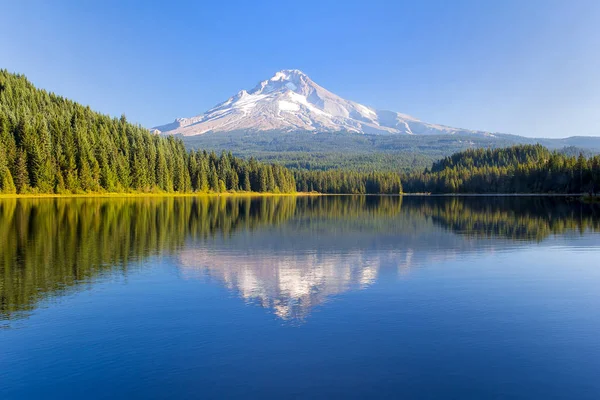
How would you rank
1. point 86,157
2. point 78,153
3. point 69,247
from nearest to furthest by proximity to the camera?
point 69,247 < point 78,153 < point 86,157

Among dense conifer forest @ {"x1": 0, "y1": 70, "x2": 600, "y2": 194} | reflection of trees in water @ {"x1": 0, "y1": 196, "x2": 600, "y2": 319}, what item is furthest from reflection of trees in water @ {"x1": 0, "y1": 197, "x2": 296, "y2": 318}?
dense conifer forest @ {"x1": 0, "y1": 70, "x2": 600, "y2": 194}

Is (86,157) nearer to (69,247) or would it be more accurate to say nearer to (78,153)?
(78,153)

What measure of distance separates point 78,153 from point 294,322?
133104 millimetres

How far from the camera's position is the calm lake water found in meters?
12.4

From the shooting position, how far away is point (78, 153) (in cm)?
13250

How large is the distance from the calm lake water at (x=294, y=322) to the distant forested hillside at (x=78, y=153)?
318 feet

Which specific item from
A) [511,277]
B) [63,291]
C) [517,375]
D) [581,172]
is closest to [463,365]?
[517,375]

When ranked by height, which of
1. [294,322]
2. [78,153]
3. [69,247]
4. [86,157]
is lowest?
[294,322]

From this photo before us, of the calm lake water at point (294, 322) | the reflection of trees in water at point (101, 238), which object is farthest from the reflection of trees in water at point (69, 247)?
the calm lake water at point (294, 322)

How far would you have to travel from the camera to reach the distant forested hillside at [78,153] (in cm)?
11894

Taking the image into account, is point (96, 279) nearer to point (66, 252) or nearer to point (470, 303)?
point (66, 252)

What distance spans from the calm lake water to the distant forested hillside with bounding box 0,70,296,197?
318 ft

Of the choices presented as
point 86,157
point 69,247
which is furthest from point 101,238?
point 86,157

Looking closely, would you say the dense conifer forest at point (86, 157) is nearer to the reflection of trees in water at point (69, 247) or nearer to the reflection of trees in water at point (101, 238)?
the reflection of trees in water at point (101, 238)
